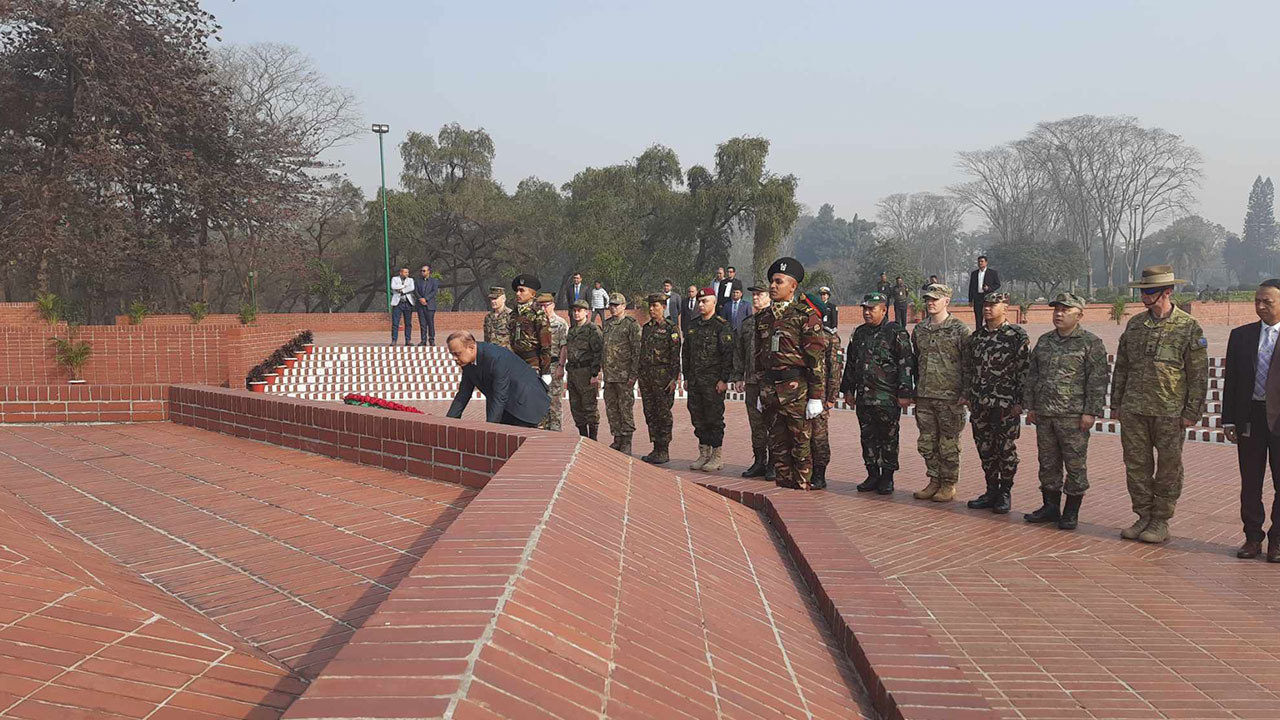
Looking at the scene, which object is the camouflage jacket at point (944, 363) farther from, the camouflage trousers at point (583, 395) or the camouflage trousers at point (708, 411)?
the camouflage trousers at point (583, 395)

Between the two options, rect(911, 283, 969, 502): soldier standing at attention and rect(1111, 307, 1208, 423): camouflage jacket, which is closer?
rect(1111, 307, 1208, 423): camouflage jacket

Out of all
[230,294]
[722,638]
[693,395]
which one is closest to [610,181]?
[230,294]

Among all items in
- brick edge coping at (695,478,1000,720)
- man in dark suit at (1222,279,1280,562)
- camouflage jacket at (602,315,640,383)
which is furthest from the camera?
camouflage jacket at (602,315,640,383)

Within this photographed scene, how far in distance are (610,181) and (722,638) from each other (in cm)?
3759

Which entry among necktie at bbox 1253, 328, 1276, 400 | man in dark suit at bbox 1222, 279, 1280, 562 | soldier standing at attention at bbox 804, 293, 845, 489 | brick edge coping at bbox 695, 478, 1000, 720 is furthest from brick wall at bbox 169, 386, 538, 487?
necktie at bbox 1253, 328, 1276, 400

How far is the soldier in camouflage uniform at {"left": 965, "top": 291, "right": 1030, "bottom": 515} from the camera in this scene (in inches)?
235

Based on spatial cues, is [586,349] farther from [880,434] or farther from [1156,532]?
[1156,532]

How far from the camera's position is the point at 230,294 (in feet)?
124

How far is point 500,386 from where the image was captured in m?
5.61

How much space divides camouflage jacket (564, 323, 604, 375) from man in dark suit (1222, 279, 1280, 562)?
481 centimetres

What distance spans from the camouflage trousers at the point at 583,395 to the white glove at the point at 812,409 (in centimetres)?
256

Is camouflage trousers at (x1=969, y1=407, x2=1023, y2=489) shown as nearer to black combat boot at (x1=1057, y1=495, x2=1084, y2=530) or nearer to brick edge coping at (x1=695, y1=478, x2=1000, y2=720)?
black combat boot at (x1=1057, y1=495, x2=1084, y2=530)

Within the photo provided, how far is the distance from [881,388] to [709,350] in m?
1.56

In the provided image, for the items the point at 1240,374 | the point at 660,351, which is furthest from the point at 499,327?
the point at 1240,374
